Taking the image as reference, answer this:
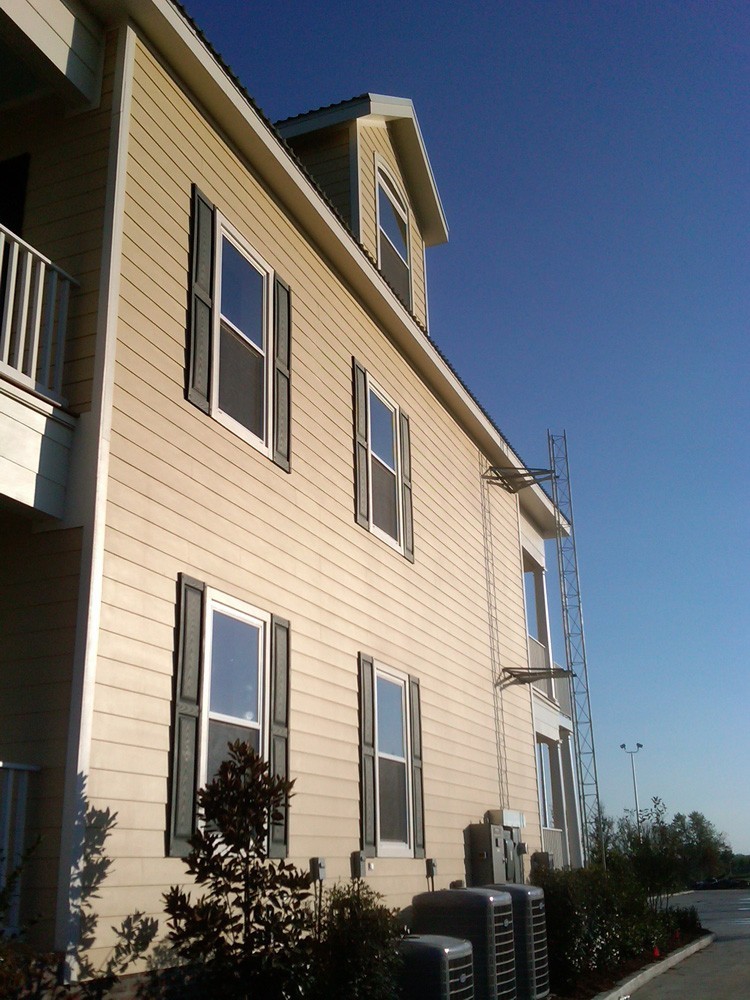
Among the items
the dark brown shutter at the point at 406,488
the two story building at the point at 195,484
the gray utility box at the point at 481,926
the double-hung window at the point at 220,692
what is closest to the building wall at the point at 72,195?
the two story building at the point at 195,484

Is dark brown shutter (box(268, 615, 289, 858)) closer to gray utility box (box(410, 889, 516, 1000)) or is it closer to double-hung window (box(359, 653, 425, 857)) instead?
double-hung window (box(359, 653, 425, 857))

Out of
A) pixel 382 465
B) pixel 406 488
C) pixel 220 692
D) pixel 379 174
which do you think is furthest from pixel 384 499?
pixel 379 174

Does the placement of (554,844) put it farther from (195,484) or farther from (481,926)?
(195,484)

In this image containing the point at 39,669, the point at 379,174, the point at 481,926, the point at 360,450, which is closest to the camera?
the point at 39,669

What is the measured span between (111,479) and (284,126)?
25.6 ft

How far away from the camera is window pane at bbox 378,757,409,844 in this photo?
998cm

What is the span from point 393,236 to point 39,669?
930 centimetres

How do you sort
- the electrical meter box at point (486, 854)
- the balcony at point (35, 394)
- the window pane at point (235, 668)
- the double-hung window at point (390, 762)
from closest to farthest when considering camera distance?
the balcony at point (35, 394) → the window pane at point (235, 668) → the double-hung window at point (390, 762) → the electrical meter box at point (486, 854)

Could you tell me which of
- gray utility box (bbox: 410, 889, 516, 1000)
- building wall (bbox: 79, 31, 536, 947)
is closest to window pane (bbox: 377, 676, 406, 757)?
building wall (bbox: 79, 31, 536, 947)

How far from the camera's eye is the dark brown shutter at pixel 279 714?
7812 millimetres

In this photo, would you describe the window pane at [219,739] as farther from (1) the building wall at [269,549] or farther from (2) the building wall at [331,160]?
(2) the building wall at [331,160]

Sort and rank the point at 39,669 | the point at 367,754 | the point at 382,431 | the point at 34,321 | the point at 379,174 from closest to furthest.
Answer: the point at 39,669 < the point at 34,321 < the point at 367,754 < the point at 382,431 < the point at 379,174

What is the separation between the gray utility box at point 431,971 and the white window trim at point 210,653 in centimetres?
190

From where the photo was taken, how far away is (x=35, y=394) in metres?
6.28
